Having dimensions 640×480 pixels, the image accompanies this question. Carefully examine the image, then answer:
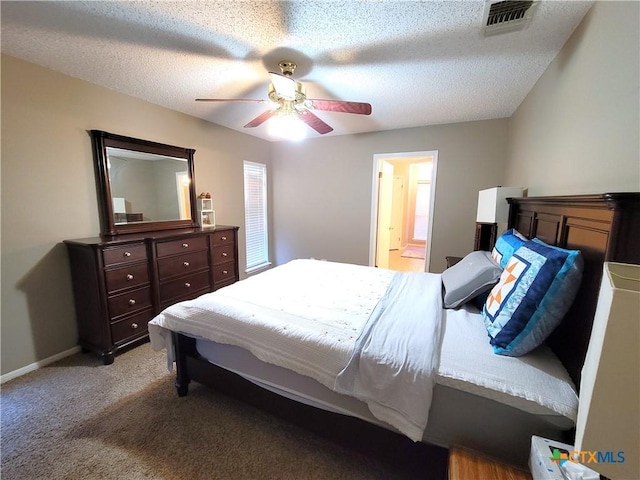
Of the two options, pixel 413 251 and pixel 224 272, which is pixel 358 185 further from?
pixel 413 251

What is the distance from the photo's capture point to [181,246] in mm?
2807

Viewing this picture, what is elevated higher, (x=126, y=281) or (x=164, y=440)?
(x=126, y=281)

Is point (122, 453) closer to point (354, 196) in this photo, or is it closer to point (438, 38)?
point (438, 38)

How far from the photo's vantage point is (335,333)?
1.41m

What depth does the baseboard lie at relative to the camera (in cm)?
203

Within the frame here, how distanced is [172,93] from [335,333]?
9.02 ft

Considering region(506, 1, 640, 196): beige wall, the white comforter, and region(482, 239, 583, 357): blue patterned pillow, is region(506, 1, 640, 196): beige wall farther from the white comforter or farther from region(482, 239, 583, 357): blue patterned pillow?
the white comforter

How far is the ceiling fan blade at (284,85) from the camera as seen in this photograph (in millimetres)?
1778

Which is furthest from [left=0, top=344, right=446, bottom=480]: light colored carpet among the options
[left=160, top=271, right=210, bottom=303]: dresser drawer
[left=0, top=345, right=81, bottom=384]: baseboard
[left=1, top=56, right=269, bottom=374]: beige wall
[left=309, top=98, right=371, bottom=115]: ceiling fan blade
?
[left=309, top=98, right=371, bottom=115]: ceiling fan blade

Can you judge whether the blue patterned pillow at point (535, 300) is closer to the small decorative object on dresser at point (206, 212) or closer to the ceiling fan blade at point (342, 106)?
the ceiling fan blade at point (342, 106)

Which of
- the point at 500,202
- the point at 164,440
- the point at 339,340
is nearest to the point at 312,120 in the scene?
the point at 500,202

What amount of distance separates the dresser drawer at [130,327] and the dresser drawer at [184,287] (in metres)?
0.21

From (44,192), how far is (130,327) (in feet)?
4.35

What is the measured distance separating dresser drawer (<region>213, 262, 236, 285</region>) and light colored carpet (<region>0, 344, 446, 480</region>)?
1.38 m
